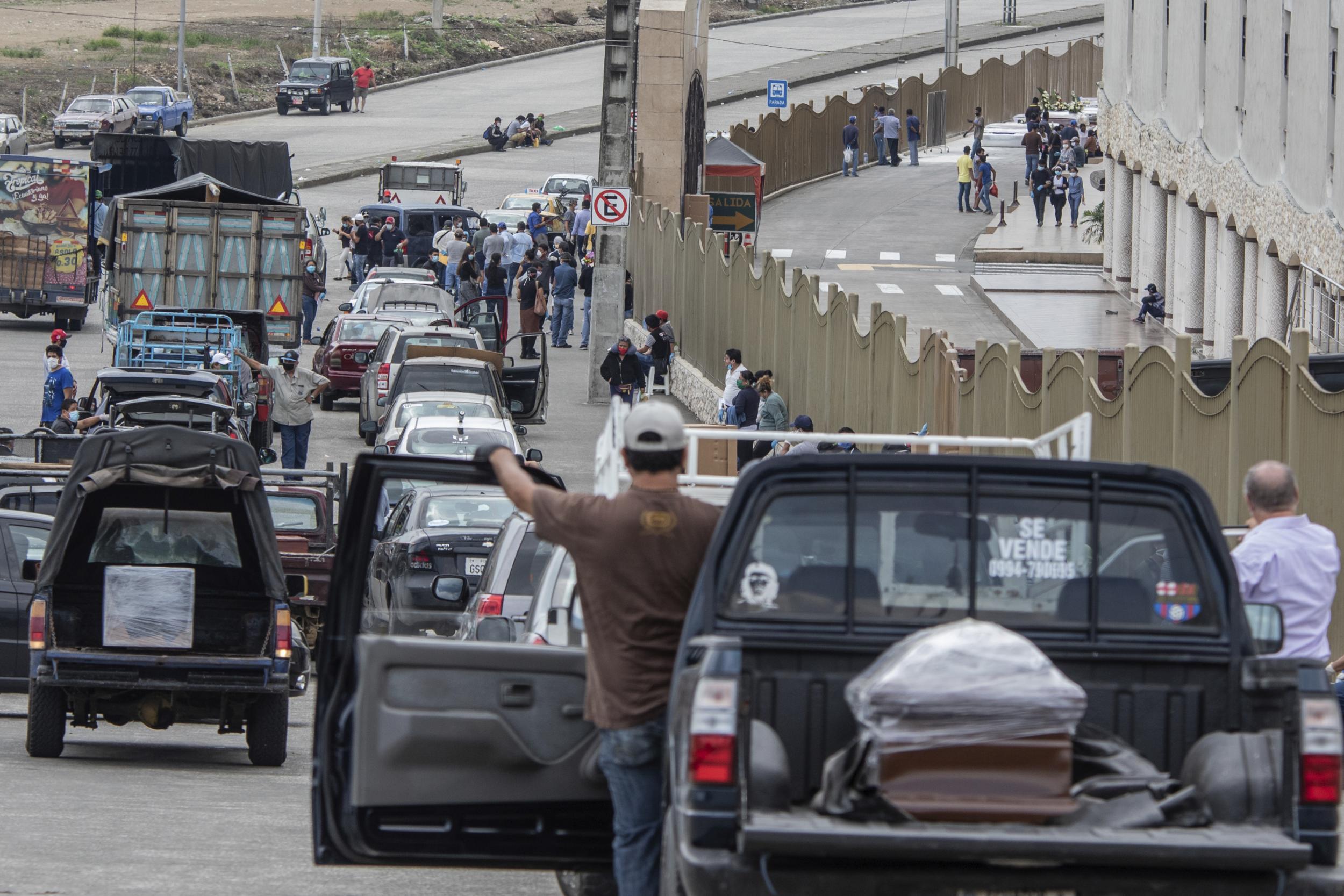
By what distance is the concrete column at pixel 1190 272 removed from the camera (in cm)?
3381

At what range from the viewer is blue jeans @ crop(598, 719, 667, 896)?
243 inches

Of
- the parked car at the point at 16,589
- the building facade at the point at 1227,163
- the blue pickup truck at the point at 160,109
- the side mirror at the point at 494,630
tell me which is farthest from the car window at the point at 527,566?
the blue pickup truck at the point at 160,109

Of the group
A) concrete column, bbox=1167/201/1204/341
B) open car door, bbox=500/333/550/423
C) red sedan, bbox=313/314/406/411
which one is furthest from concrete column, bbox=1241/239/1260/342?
red sedan, bbox=313/314/406/411

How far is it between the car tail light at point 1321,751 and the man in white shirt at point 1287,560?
2164 mm

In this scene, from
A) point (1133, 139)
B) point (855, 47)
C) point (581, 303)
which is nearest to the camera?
point (1133, 139)

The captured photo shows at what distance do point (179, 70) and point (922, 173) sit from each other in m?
27.7

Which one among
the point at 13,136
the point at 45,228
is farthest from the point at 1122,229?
the point at 13,136

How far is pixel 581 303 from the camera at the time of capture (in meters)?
45.2

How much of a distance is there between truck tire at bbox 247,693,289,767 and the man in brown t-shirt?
673cm

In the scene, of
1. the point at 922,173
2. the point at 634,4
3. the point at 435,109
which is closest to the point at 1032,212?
the point at 922,173

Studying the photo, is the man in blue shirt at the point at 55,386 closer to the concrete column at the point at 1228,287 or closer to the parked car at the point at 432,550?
the parked car at the point at 432,550

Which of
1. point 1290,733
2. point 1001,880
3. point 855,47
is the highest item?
point 855,47

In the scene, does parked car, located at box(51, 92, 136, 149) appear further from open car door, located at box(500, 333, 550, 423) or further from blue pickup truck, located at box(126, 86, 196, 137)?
open car door, located at box(500, 333, 550, 423)

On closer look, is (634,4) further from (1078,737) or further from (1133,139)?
(1078,737)
